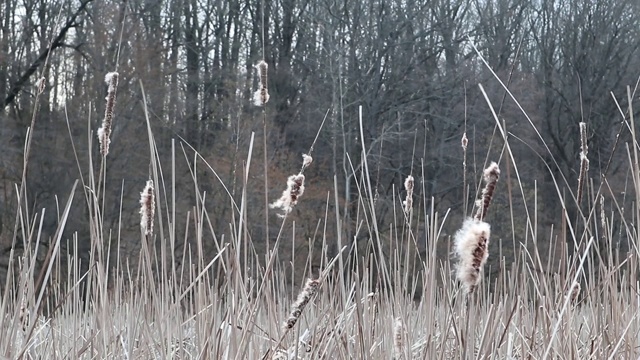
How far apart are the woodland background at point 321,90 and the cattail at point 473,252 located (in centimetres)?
1157

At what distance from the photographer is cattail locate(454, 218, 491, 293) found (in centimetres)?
92

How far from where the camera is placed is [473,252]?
0.92 m

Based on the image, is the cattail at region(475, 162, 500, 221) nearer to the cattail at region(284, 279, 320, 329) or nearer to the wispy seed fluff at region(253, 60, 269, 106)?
the cattail at region(284, 279, 320, 329)

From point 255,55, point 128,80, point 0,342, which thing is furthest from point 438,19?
point 0,342

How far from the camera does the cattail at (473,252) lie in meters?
0.92

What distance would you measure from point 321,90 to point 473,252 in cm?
1478

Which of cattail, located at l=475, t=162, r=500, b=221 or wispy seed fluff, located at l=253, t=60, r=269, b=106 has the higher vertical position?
wispy seed fluff, located at l=253, t=60, r=269, b=106

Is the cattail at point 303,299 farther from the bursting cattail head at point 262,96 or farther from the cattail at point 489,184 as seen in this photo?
the bursting cattail head at point 262,96

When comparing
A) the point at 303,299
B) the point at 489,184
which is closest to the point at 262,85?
the point at 303,299

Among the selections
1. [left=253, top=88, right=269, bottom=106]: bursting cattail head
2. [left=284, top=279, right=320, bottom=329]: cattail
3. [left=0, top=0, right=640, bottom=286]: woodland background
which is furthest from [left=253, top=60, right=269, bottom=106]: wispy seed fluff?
[left=0, top=0, right=640, bottom=286]: woodland background

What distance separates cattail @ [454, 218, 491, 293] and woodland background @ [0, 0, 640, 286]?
1157cm

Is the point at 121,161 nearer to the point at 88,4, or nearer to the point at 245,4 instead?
the point at 88,4

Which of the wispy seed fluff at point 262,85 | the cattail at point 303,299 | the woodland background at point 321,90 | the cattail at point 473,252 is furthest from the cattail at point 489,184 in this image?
the woodland background at point 321,90

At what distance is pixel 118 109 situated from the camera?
13031mm
